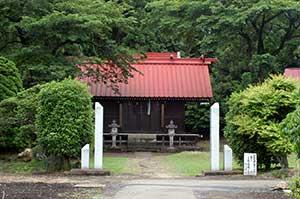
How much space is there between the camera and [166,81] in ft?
116

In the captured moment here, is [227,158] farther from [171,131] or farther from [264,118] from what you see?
[171,131]

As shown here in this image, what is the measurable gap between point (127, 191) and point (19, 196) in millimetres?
2676

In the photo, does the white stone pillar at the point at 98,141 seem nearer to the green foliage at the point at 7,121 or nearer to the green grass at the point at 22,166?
the green grass at the point at 22,166

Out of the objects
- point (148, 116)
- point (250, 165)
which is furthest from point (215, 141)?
point (148, 116)

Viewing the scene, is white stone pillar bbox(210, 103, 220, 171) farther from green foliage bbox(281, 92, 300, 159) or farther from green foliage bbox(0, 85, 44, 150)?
green foliage bbox(281, 92, 300, 159)

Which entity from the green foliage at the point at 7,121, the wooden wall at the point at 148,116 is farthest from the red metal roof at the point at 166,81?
the green foliage at the point at 7,121

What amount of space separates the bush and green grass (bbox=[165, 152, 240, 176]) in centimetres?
371

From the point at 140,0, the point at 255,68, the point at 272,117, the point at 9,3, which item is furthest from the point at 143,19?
the point at 272,117

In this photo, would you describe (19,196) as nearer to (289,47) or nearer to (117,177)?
(117,177)

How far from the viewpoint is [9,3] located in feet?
85.1

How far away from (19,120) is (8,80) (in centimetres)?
269

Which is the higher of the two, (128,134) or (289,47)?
(289,47)

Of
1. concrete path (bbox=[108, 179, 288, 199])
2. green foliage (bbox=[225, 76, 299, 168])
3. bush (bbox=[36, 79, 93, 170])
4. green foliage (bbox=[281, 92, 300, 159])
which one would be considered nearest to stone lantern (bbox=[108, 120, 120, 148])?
Answer: bush (bbox=[36, 79, 93, 170])

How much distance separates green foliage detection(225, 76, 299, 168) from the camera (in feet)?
58.1
